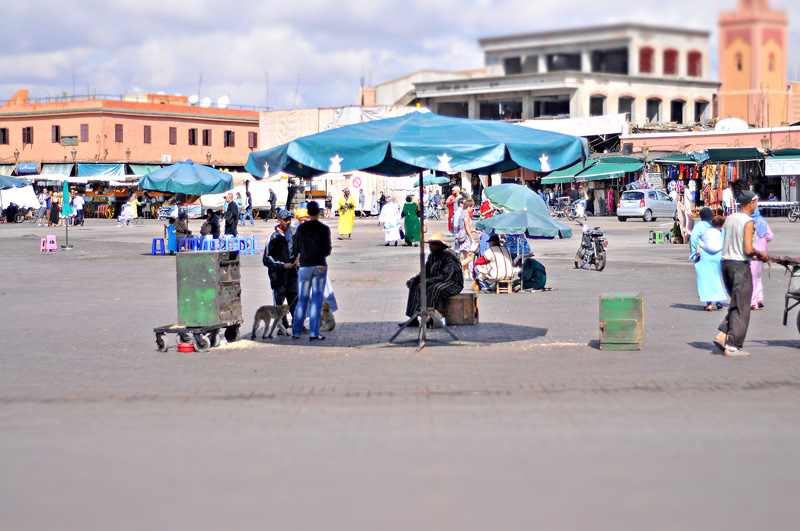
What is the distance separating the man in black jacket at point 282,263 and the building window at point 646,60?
4.63m

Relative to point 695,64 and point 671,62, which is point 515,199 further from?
point 671,62

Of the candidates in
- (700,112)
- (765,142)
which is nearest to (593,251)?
(765,142)

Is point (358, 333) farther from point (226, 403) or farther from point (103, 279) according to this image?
point (103, 279)

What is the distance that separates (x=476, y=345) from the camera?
37.3 ft

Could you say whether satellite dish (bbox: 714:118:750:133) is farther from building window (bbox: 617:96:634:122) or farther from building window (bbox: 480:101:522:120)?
building window (bbox: 480:101:522:120)

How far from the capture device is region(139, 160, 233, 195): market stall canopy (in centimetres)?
2503

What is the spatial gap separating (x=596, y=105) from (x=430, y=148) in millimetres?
56752

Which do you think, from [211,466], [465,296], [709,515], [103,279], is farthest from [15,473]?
[103,279]

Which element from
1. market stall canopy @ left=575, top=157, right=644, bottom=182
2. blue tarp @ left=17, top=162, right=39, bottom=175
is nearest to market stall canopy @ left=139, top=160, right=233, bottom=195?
market stall canopy @ left=575, top=157, right=644, bottom=182

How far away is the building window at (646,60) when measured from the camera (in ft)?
34.9

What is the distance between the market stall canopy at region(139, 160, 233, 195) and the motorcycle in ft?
31.0

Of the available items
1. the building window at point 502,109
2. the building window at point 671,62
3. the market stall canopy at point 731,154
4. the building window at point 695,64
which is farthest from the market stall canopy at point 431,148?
the building window at point 502,109

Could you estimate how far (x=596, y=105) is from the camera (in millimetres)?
64812

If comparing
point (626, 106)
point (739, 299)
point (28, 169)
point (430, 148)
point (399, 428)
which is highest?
point (626, 106)
